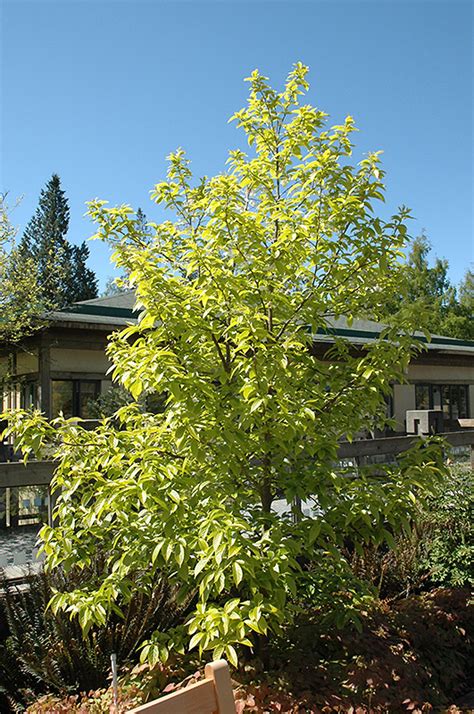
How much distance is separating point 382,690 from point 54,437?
8.53ft

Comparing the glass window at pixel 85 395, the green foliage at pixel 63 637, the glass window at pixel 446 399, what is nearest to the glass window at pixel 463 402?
the glass window at pixel 446 399

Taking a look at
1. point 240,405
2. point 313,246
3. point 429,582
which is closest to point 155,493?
point 240,405

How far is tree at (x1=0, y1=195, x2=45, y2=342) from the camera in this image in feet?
48.0

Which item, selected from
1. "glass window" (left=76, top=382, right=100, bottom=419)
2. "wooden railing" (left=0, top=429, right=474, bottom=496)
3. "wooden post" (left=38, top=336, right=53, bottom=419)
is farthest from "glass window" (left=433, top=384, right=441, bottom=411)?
"wooden railing" (left=0, top=429, right=474, bottom=496)

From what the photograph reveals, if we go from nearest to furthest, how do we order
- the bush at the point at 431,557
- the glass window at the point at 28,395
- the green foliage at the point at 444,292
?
the bush at the point at 431,557, the glass window at the point at 28,395, the green foliage at the point at 444,292

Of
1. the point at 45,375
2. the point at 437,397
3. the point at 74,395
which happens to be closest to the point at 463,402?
the point at 437,397

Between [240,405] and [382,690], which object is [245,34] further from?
[382,690]

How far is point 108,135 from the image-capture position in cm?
1228

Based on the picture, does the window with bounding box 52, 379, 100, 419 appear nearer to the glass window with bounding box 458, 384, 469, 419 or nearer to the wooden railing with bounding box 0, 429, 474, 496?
the wooden railing with bounding box 0, 429, 474, 496

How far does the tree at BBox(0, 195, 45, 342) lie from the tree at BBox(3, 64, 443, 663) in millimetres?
9907

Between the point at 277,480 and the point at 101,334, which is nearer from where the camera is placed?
the point at 277,480

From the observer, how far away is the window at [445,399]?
75.1 feet

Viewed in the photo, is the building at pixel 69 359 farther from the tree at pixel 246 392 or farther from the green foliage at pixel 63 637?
the green foliage at pixel 63 637

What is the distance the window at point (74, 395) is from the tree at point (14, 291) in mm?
1484
